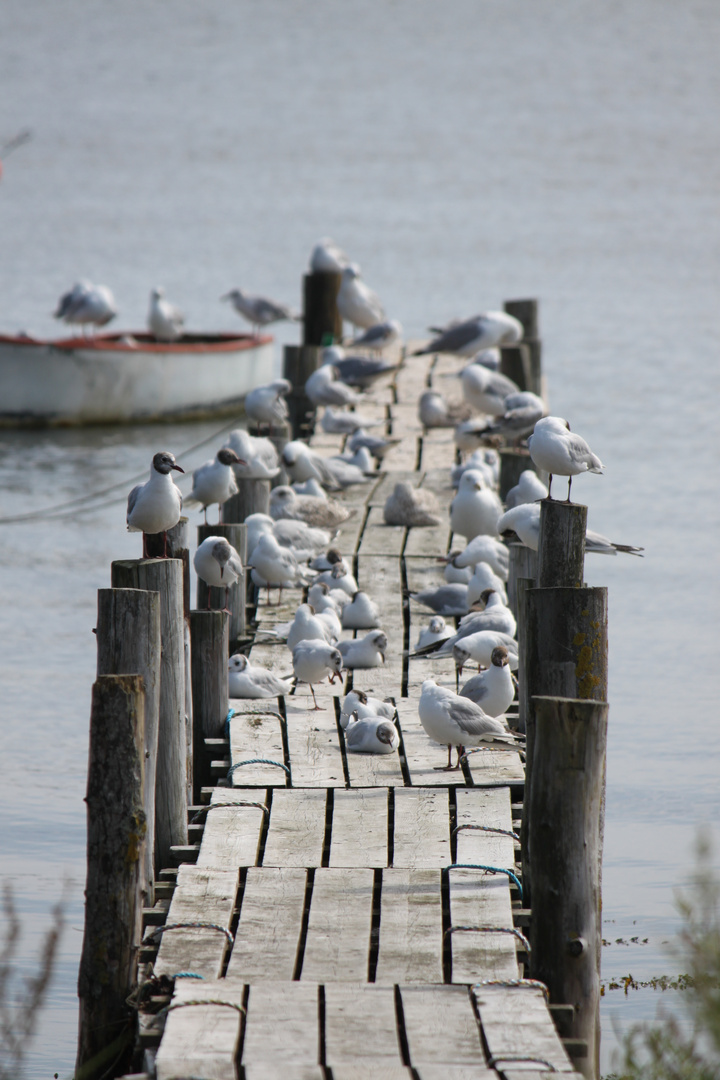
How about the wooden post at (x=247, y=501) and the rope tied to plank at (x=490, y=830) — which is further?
the wooden post at (x=247, y=501)

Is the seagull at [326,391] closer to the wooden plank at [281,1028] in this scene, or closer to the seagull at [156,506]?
the seagull at [156,506]

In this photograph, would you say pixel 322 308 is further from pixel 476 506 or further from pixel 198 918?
pixel 198 918

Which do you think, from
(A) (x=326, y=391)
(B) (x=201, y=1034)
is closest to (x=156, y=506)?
(B) (x=201, y=1034)

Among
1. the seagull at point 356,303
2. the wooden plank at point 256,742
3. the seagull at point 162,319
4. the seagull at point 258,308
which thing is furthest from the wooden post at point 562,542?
the seagull at point 162,319

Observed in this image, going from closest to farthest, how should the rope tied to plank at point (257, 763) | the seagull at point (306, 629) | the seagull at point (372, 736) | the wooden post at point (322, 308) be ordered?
the rope tied to plank at point (257, 763) → the seagull at point (372, 736) → the seagull at point (306, 629) → the wooden post at point (322, 308)

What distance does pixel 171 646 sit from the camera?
559cm

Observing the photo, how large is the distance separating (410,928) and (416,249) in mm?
28758

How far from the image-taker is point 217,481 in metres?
8.48

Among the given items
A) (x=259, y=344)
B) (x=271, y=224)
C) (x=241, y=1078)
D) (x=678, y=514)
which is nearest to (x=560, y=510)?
(x=241, y=1078)

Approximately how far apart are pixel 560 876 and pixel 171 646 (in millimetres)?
1748

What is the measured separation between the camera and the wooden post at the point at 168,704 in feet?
18.1

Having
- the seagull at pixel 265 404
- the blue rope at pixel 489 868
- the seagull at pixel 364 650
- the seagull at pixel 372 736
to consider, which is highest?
the seagull at pixel 265 404

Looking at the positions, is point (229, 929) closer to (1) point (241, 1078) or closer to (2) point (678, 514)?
(1) point (241, 1078)

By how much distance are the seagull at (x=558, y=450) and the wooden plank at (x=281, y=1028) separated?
121 inches
